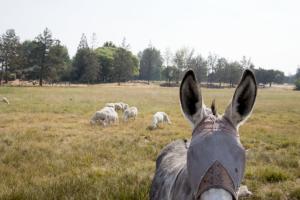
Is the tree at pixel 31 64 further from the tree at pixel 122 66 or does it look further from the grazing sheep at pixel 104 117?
the grazing sheep at pixel 104 117

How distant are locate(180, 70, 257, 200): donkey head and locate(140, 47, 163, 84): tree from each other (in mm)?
95648

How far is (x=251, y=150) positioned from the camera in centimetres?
1070

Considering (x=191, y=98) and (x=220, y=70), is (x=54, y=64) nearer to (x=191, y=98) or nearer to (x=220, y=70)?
(x=220, y=70)

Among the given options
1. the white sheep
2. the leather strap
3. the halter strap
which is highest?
the halter strap

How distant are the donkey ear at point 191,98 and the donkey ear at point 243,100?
0.25 m

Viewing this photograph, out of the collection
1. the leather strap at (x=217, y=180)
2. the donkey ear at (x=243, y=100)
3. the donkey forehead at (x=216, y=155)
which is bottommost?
the leather strap at (x=217, y=180)

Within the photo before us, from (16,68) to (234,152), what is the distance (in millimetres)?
73676

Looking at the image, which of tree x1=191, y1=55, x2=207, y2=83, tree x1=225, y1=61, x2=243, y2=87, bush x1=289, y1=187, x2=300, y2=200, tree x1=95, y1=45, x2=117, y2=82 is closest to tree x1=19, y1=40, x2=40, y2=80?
tree x1=95, y1=45, x2=117, y2=82

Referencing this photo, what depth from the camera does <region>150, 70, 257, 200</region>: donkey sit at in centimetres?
244

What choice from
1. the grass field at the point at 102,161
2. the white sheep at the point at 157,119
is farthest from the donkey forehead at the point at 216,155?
the white sheep at the point at 157,119

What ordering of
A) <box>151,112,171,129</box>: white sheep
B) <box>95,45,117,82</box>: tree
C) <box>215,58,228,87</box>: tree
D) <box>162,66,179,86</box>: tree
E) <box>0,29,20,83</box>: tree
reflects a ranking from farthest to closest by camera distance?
<box>215,58,228,87</box>: tree
<box>162,66,179,86</box>: tree
<box>95,45,117,82</box>: tree
<box>0,29,20,83</box>: tree
<box>151,112,171,129</box>: white sheep

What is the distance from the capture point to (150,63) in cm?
10244

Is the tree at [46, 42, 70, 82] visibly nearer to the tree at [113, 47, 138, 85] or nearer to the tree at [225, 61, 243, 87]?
the tree at [113, 47, 138, 85]

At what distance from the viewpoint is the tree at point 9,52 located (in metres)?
67.1
